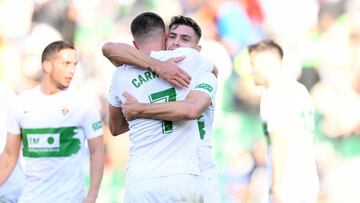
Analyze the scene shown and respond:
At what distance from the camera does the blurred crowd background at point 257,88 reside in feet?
34.4

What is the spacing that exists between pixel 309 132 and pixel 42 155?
1946 mm

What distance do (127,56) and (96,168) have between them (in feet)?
6.34

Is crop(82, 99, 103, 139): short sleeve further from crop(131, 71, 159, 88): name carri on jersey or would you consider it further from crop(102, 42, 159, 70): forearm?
crop(131, 71, 159, 88): name carri on jersey

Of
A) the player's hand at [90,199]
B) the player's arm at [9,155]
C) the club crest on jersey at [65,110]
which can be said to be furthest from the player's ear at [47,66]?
the player's hand at [90,199]

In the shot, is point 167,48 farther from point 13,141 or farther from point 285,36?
point 285,36

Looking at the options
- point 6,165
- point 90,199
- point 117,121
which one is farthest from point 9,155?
point 117,121

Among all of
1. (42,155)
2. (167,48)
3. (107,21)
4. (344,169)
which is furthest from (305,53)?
(167,48)

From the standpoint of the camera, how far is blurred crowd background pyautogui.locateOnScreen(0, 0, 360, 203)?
10492 mm

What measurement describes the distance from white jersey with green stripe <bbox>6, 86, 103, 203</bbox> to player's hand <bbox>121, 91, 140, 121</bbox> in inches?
75.2

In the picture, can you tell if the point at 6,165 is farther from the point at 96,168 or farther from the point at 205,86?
the point at 205,86

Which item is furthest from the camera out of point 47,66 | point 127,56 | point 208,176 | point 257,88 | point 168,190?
point 257,88

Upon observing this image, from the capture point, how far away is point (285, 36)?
10.6 metres

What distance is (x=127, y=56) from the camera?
5176mm

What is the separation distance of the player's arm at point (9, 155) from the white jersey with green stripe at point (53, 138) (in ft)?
0.14
